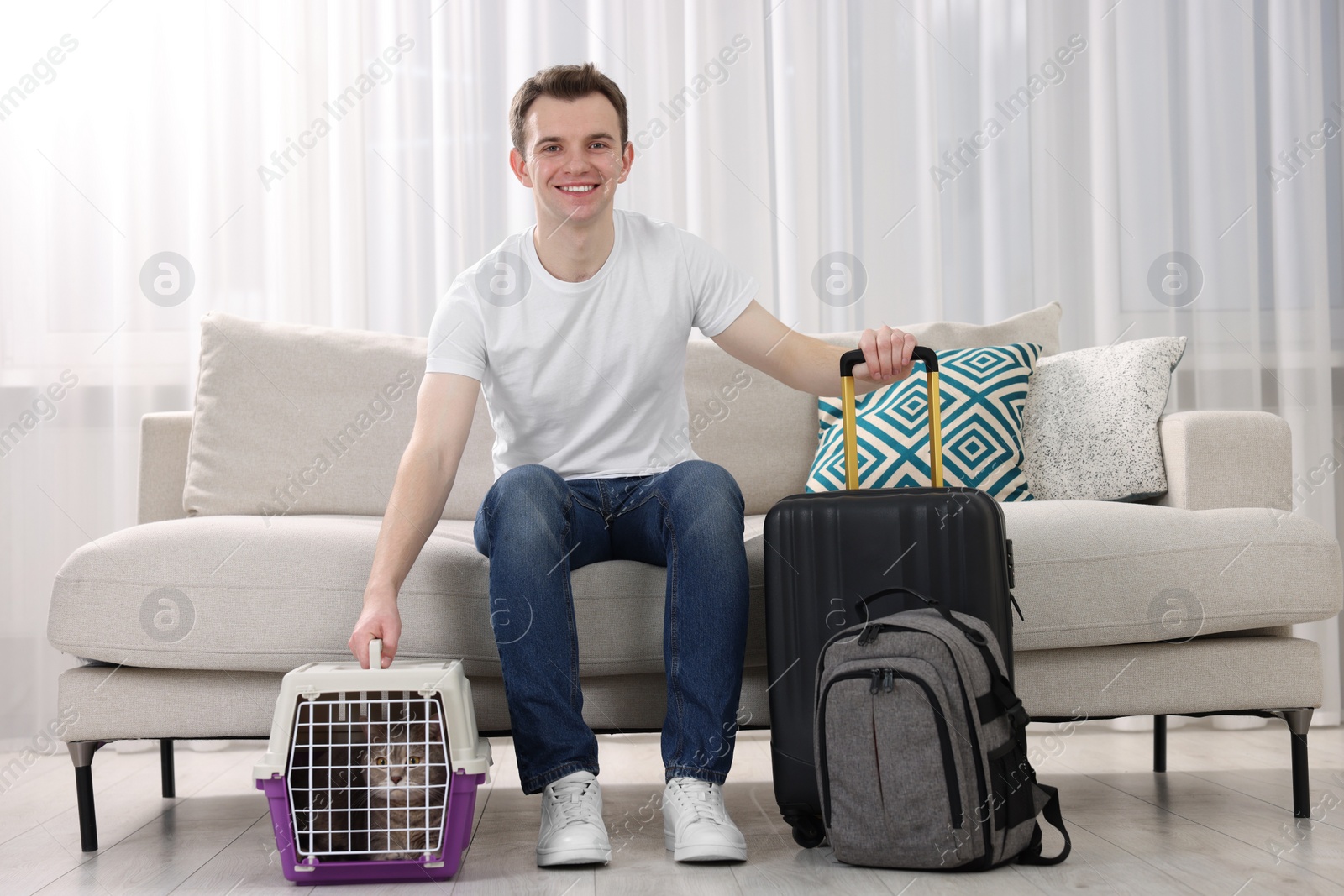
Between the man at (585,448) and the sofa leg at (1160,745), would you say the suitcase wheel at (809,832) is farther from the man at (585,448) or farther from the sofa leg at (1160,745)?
the sofa leg at (1160,745)

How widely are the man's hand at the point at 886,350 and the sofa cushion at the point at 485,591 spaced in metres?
0.31

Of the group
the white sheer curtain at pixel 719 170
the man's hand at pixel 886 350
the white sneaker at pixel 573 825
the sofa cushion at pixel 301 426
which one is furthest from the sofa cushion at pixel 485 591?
the white sheer curtain at pixel 719 170

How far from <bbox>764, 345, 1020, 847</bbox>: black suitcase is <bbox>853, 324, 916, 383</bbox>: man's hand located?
170mm

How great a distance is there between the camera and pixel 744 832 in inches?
59.2

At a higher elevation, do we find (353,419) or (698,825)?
(353,419)

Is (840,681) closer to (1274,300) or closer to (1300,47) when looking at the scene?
(1274,300)

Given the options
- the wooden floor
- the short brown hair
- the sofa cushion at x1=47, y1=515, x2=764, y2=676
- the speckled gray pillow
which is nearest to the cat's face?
the wooden floor

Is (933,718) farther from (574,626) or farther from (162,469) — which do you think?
(162,469)

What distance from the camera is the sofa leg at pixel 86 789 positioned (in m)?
1.45

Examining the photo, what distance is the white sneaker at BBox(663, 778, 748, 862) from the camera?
1296 mm

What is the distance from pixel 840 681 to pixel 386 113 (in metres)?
1.95

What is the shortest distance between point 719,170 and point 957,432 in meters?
1.05

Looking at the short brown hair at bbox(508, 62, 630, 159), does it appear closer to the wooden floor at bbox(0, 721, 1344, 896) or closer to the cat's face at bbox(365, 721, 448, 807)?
the cat's face at bbox(365, 721, 448, 807)

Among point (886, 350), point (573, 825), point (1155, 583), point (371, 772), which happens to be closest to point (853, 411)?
point (886, 350)
